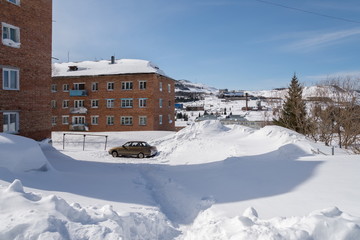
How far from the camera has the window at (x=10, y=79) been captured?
16.1 metres

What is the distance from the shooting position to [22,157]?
29.5 ft

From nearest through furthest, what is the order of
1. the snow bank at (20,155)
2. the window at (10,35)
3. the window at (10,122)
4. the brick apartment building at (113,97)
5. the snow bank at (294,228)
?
1. the snow bank at (294,228)
2. the snow bank at (20,155)
3. the window at (10,35)
4. the window at (10,122)
5. the brick apartment building at (113,97)

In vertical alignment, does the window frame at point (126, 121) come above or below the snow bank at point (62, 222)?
above

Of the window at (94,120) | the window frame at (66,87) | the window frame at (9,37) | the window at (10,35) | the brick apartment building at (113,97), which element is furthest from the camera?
the window frame at (66,87)

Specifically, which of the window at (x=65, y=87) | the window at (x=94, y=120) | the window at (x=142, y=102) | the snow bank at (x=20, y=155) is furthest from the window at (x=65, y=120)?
the snow bank at (x=20, y=155)

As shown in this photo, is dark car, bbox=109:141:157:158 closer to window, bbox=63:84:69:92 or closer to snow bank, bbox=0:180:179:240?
snow bank, bbox=0:180:179:240

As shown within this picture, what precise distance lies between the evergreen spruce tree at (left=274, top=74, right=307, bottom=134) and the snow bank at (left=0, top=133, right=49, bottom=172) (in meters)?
25.9

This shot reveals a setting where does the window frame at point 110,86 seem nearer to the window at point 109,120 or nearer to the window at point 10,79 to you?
the window at point 109,120

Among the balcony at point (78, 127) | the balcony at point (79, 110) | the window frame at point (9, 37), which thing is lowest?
the balcony at point (78, 127)

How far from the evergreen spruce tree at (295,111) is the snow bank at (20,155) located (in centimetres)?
2594

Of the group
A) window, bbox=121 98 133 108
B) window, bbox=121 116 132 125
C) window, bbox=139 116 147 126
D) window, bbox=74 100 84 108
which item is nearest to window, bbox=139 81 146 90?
window, bbox=121 98 133 108

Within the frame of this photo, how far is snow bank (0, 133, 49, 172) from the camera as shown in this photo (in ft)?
27.6

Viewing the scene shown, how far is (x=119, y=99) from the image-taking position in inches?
1431

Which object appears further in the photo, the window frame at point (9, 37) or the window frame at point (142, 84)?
the window frame at point (142, 84)
